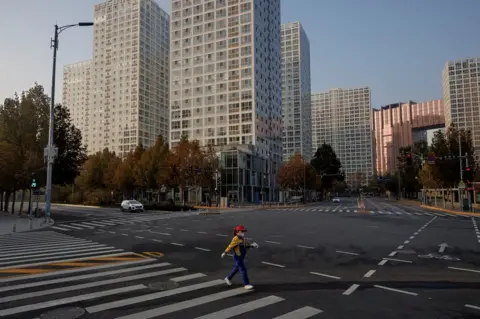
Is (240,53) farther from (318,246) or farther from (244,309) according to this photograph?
(244,309)

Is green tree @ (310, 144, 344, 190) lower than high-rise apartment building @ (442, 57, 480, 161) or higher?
lower

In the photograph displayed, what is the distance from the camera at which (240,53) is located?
307ft

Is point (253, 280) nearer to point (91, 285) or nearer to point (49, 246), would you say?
point (91, 285)

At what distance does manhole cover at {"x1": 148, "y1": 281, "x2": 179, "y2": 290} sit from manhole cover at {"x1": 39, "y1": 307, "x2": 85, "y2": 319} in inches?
73.1

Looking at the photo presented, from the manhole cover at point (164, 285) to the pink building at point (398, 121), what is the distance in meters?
174

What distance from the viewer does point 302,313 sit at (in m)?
6.34

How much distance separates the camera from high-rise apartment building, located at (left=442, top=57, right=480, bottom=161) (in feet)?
406

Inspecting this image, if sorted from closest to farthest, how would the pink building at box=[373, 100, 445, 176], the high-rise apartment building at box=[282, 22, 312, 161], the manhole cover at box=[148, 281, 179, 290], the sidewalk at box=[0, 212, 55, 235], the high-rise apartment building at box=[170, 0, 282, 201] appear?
1. the manhole cover at box=[148, 281, 179, 290]
2. the sidewalk at box=[0, 212, 55, 235]
3. the high-rise apartment building at box=[170, 0, 282, 201]
4. the high-rise apartment building at box=[282, 22, 312, 161]
5. the pink building at box=[373, 100, 445, 176]

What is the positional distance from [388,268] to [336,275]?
6.54 feet

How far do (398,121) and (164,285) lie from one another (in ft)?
632

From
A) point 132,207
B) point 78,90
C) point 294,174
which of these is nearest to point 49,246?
point 132,207

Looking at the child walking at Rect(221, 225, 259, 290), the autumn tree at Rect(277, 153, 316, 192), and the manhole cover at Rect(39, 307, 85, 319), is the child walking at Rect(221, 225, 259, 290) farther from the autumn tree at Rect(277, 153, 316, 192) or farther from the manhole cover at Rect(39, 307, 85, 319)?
the autumn tree at Rect(277, 153, 316, 192)

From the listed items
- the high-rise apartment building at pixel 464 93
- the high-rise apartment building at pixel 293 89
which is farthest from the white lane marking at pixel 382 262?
the high-rise apartment building at pixel 293 89

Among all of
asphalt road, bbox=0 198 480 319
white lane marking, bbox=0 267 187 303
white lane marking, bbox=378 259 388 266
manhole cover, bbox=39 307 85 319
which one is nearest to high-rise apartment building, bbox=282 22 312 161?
asphalt road, bbox=0 198 480 319
